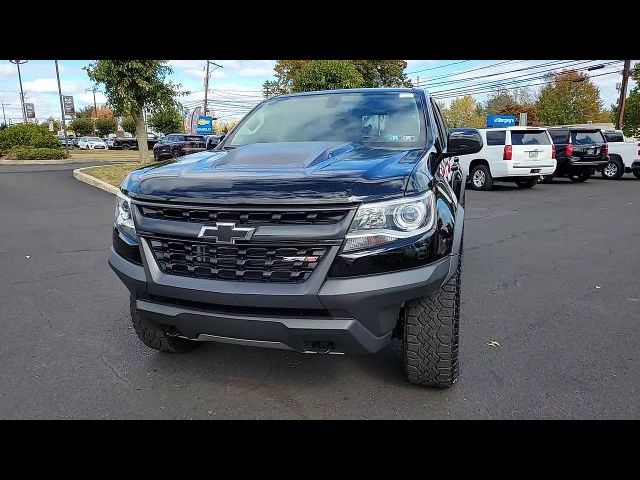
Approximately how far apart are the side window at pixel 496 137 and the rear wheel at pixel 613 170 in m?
6.65

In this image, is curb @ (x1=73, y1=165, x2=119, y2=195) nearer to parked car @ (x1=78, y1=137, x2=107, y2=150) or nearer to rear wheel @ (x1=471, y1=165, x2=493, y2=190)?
rear wheel @ (x1=471, y1=165, x2=493, y2=190)

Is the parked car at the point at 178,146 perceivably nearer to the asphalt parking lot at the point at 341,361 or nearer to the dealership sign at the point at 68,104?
the dealership sign at the point at 68,104

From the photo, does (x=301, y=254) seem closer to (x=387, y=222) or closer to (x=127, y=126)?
(x=387, y=222)

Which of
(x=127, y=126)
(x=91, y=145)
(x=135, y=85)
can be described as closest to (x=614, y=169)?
(x=135, y=85)

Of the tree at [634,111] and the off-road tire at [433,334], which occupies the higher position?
the tree at [634,111]

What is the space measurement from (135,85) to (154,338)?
1792 centimetres

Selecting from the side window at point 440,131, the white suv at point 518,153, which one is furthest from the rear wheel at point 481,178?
the side window at point 440,131

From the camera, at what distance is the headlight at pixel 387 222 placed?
7.73 ft

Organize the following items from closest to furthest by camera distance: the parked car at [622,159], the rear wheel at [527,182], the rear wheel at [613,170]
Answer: the rear wheel at [527,182], the parked car at [622,159], the rear wheel at [613,170]

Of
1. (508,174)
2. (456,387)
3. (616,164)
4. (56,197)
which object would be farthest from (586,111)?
(456,387)

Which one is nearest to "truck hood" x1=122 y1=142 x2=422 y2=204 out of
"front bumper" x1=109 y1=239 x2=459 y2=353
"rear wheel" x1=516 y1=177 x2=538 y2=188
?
"front bumper" x1=109 y1=239 x2=459 y2=353

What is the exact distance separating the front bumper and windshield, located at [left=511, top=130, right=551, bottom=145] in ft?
43.4

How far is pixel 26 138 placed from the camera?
31.5 m

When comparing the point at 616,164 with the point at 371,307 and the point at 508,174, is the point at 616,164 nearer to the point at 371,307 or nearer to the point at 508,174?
the point at 508,174
